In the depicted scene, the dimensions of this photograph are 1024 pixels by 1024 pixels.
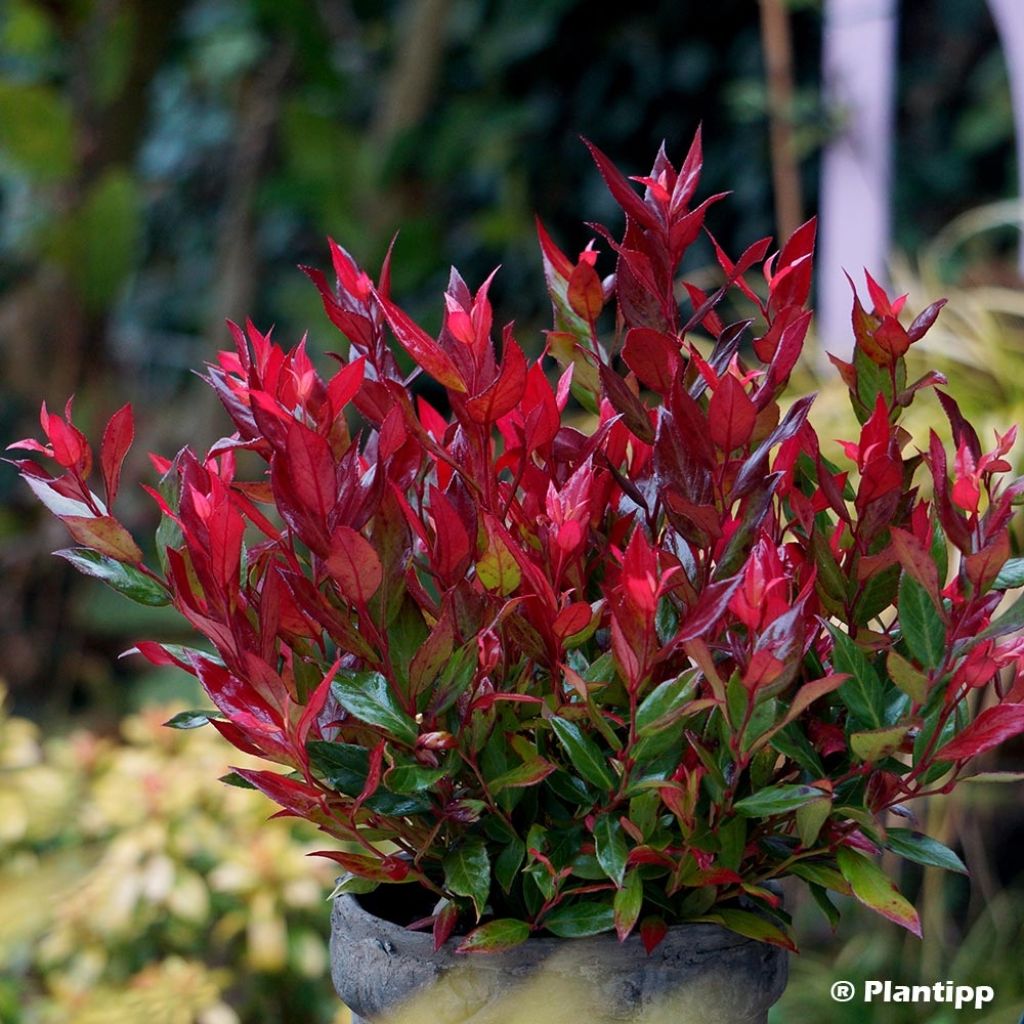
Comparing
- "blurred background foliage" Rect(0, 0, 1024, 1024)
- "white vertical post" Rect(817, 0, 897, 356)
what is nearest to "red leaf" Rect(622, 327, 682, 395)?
"blurred background foliage" Rect(0, 0, 1024, 1024)

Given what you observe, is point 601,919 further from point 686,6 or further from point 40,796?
point 686,6

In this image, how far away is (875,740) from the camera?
0.46 meters

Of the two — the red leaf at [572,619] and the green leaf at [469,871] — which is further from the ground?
the red leaf at [572,619]

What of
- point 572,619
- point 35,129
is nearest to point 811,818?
point 572,619

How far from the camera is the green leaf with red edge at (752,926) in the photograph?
504mm

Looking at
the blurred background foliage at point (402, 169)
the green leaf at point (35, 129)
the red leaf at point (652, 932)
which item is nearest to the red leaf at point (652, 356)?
the red leaf at point (652, 932)

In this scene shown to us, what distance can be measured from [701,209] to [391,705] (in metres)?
0.25

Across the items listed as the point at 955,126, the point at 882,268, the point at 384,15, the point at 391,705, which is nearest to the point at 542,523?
the point at 391,705

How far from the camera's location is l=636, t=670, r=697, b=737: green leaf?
0.46m

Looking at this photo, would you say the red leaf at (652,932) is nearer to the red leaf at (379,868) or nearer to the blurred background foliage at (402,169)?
the red leaf at (379,868)

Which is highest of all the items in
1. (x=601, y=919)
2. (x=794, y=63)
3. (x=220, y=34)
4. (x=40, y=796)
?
(x=220, y=34)

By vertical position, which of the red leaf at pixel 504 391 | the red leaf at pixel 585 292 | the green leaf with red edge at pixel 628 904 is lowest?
the green leaf with red edge at pixel 628 904

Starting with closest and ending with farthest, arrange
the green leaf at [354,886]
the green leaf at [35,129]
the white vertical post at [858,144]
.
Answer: the green leaf at [354,886]
the white vertical post at [858,144]
the green leaf at [35,129]

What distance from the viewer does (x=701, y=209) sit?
0.52 meters
